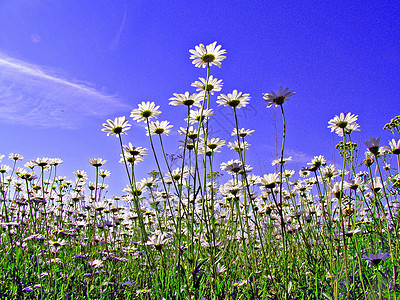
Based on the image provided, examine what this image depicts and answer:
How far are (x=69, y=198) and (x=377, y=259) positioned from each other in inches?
210

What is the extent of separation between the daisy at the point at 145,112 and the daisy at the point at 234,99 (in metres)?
0.55

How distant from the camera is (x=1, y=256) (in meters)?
3.58

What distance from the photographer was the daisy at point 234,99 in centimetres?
236

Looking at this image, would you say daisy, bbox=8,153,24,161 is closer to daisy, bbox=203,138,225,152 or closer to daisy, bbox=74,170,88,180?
daisy, bbox=74,170,88,180

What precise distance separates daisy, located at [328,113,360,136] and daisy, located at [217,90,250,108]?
0.90 meters

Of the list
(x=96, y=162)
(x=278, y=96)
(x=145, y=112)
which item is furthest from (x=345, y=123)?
(x=96, y=162)

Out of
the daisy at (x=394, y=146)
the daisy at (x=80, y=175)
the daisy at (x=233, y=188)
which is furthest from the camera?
the daisy at (x=80, y=175)

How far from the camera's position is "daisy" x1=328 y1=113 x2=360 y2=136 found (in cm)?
256

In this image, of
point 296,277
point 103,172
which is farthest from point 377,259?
point 103,172

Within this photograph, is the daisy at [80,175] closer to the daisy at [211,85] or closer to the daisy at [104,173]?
the daisy at [104,173]

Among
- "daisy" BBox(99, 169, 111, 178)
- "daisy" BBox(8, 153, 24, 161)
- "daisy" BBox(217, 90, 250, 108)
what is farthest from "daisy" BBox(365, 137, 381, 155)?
"daisy" BBox(8, 153, 24, 161)

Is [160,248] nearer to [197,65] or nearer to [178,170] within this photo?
[178,170]

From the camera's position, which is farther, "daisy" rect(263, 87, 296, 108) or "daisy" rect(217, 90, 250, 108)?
"daisy" rect(217, 90, 250, 108)

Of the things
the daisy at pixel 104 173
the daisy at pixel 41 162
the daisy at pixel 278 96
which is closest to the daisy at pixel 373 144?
the daisy at pixel 278 96
